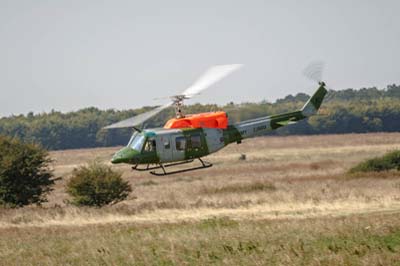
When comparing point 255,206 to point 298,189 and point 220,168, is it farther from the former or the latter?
point 220,168

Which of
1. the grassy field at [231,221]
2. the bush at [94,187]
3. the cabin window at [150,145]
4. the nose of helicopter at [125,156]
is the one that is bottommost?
the grassy field at [231,221]

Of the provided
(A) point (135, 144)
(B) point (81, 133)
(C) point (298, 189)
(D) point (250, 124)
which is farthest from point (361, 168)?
(B) point (81, 133)

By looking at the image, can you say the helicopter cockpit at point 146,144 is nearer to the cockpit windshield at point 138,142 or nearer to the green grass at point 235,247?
the cockpit windshield at point 138,142

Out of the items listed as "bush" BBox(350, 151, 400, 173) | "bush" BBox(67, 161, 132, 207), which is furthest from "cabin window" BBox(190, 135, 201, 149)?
"bush" BBox(350, 151, 400, 173)

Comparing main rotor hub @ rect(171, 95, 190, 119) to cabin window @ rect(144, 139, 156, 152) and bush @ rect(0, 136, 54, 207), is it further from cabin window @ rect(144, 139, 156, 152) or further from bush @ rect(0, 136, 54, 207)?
bush @ rect(0, 136, 54, 207)

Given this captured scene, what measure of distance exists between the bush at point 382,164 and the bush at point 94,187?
68.4 ft

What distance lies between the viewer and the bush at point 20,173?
43281mm

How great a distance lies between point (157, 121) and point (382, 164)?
34.8 meters

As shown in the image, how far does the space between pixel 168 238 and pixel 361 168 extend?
38.3m

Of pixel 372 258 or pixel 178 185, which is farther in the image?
pixel 178 185

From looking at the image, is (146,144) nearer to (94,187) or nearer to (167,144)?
(167,144)

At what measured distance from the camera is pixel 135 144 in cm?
2755

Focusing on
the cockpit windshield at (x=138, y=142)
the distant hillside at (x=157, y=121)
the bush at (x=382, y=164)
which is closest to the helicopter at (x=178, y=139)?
the cockpit windshield at (x=138, y=142)

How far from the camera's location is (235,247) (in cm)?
1909
